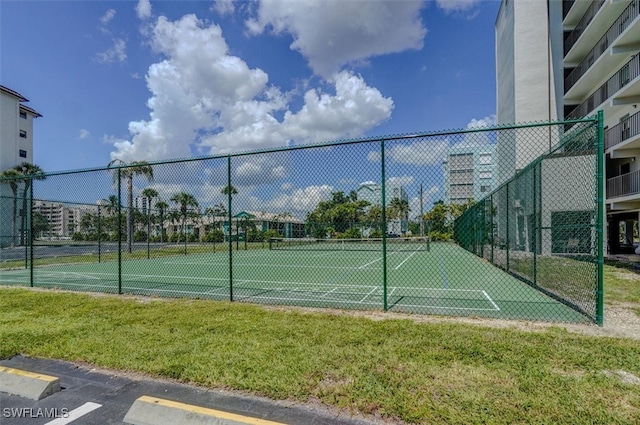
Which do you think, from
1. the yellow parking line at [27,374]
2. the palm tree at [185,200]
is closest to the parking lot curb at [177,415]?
the yellow parking line at [27,374]

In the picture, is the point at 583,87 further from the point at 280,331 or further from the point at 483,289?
the point at 280,331

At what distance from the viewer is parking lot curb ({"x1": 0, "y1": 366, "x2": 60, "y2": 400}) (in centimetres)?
348

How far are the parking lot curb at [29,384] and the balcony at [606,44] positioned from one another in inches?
1001

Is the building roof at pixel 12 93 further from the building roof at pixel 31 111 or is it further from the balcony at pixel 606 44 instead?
the balcony at pixel 606 44

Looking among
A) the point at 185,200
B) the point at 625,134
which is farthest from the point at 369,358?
the point at 625,134

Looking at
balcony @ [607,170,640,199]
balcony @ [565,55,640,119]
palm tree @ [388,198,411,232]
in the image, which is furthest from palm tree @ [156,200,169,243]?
balcony @ [565,55,640,119]

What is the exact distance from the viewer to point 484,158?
6.73 meters

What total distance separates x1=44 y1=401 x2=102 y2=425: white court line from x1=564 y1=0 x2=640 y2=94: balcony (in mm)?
25217

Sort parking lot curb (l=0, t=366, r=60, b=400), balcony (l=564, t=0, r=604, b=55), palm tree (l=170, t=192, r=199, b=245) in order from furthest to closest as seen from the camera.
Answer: balcony (l=564, t=0, r=604, b=55) < palm tree (l=170, t=192, r=199, b=245) < parking lot curb (l=0, t=366, r=60, b=400)

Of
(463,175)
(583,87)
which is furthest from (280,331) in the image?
(583,87)

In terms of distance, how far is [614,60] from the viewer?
21.4 meters

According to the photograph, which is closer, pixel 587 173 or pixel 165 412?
pixel 165 412

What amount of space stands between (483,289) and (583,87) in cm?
2318

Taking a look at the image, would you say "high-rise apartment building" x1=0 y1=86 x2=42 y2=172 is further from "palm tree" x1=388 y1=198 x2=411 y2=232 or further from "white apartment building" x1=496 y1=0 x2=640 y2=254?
"white apartment building" x1=496 y1=0 x2=640 y2=254
